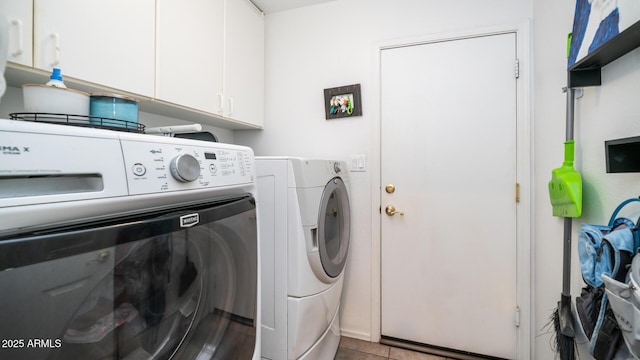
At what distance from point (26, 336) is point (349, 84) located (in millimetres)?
1863

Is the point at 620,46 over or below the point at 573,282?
over

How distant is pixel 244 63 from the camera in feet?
5.85

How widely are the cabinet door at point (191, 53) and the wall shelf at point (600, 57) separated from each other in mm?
1631

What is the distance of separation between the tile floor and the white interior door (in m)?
0.10

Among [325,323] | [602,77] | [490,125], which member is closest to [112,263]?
[325,323]

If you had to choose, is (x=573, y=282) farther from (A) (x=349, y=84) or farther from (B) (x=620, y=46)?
(A) (x=349, y=84)

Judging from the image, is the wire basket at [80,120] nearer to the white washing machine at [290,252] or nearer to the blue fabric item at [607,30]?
the white washing machine at [290,252]

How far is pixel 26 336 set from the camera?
0.38m

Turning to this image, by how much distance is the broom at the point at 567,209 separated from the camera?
0.93 metres

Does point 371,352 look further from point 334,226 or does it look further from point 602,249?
point 602,249

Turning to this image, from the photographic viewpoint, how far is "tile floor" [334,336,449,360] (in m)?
1.63

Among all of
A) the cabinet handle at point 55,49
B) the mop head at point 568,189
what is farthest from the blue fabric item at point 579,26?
the cabinet handle at point 55,49

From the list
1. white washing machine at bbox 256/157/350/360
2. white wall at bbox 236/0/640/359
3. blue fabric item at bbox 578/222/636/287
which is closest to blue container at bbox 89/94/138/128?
white washing machine at bbox 256/157/350/360

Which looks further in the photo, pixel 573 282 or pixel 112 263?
pixel 573 282
